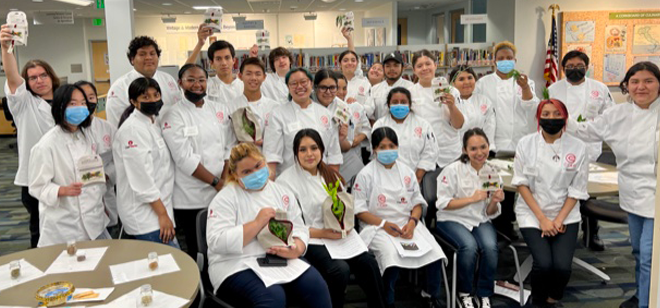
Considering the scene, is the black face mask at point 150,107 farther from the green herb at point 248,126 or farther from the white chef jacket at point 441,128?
the white chef jacket at point 441,128

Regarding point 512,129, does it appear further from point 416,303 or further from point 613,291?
point 416,303

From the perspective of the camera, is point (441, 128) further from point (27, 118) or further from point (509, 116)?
point (27, 118)

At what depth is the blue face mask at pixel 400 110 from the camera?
414 centimetres

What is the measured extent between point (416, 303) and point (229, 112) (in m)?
2.08

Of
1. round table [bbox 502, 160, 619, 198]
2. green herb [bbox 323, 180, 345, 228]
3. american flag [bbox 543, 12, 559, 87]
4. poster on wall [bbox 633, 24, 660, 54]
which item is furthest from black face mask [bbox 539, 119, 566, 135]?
poster on wall [bbox 633, 24, 660, 54]

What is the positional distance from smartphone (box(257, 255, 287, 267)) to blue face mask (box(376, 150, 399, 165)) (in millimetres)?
1191

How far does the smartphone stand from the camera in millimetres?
2869

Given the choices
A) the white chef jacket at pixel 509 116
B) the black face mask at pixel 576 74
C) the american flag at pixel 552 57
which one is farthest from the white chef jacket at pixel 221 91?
the american flag at pixel 552 57

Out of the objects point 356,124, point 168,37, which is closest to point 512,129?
point 356,124

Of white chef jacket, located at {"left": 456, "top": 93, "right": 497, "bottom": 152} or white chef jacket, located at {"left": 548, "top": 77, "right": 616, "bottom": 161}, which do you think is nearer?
white chef jacket, located at {"left": 456, "top": 93, "right": 497, "bottom": 152}

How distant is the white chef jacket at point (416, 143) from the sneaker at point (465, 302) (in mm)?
1124

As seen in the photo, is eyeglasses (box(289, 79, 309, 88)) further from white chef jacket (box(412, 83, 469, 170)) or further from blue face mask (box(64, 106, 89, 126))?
blue face mask (box(64, 106, 89, 126))

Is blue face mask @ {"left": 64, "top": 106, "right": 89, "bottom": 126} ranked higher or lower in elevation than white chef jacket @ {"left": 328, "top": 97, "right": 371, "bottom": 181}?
higher

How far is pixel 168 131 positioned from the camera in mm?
3436
